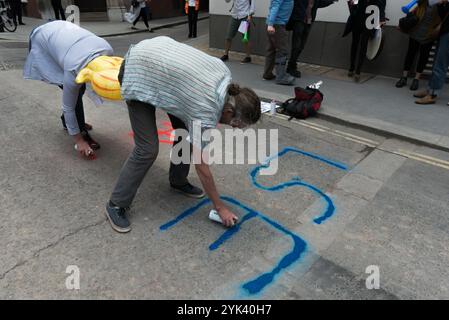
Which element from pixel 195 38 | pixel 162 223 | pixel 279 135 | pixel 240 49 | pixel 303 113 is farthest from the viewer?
pixel 195 38

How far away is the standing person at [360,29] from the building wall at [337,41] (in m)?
0.35

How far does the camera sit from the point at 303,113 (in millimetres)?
4734

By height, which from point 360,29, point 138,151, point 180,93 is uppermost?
point 360,29

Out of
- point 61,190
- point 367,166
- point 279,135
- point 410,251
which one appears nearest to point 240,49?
point 279,135

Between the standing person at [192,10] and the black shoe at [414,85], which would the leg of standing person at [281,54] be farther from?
the standing person at [192,10]

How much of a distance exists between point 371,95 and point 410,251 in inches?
141

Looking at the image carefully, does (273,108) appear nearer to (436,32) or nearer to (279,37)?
(279,37)

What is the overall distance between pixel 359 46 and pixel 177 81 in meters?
5.02

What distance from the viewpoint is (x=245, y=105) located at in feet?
7.11

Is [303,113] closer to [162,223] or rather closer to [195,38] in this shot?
[162,223]

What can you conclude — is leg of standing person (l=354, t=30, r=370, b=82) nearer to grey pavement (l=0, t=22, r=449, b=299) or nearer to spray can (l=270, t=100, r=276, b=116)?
spray can (l=270, t=100, r=276, b=116)

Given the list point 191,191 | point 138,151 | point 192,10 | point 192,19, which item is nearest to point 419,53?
point 191,191

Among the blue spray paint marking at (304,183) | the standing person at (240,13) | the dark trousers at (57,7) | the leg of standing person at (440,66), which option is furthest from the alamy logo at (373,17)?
the dark trousers at (57,7)

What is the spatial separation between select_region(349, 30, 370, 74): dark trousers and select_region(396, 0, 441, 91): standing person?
65cm
